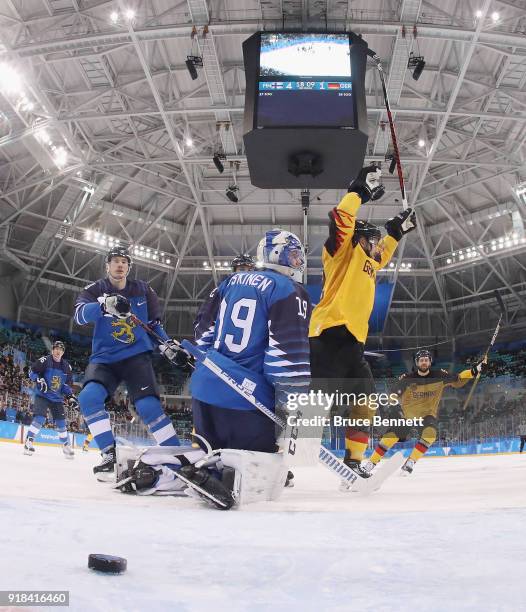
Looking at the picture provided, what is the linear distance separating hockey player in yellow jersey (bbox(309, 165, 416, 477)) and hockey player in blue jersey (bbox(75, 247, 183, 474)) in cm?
98

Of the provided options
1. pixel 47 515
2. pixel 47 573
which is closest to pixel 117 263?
pixel 47 515

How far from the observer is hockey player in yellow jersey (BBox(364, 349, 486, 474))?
5.98m

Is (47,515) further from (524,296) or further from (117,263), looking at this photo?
(524,296)

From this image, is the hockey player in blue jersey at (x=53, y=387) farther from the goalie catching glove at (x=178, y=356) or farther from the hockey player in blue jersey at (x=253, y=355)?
the hockey player in blue jersey at (x=253, y=355)

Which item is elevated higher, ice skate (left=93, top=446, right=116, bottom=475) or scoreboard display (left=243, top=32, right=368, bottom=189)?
scoreboard display (left=243, top=32, right=368, bottom=189)

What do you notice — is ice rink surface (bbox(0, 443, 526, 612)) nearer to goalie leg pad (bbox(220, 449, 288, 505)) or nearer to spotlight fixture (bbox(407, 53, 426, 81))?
goalie leg pad (bbox(220, 449, 288, 505))

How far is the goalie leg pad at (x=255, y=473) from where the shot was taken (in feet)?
6.82

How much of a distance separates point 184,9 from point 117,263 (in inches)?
328

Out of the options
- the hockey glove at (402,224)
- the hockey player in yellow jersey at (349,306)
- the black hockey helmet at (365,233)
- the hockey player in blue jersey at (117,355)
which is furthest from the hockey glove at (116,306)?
the hockey glove at (402,224)

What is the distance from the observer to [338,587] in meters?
0.86

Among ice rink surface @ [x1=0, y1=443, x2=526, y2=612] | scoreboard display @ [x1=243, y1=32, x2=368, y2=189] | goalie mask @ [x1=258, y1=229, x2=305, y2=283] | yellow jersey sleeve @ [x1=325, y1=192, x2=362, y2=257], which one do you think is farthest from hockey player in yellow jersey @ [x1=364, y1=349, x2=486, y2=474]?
ice rink surface @ [x1=0, y1=443, x2=526, y2=612]

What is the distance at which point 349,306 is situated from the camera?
3.51 metres

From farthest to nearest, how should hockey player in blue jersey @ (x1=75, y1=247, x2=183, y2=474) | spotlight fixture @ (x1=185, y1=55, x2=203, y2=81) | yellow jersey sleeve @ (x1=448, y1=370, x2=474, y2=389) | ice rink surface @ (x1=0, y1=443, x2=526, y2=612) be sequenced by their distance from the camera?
spotlight fixture @ (x1=185, y1=55, x2=203, y2=81) → yellow jersey sleeve @ (x1=448, y1=370, x2=474, y2=389) → hockey player in blue jersey @ (x1=75, y1=247, x2=183, y2=474) → ice rink surface @ (x1=0, y1=443, x2=526, y2=612)

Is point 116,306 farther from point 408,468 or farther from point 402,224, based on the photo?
point 408,468
